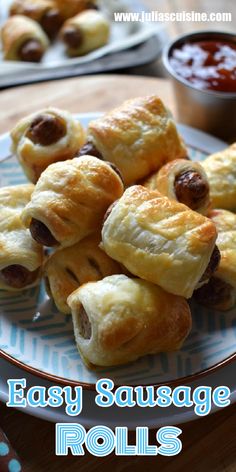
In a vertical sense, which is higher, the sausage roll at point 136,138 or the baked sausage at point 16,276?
the sausage roll at point 136,138

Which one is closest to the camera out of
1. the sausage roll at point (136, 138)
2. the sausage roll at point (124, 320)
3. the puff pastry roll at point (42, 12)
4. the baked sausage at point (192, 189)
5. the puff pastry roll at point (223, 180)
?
the sausage roll at point (124, 320)

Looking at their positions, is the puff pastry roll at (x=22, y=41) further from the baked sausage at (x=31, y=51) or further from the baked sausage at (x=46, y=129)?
the baked sausage at (x=46, y=129)

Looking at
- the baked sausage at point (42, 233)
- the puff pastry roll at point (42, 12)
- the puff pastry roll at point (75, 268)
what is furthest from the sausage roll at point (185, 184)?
the puff pastry roll at point (42, 12)

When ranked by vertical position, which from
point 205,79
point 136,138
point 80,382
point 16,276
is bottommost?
point 80,382

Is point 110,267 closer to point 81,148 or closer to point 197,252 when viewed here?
point 197,252

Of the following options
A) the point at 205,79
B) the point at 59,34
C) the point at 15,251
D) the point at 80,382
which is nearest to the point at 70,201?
the point at 15,251

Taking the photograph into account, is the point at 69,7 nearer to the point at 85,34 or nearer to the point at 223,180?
the point at 85,34
